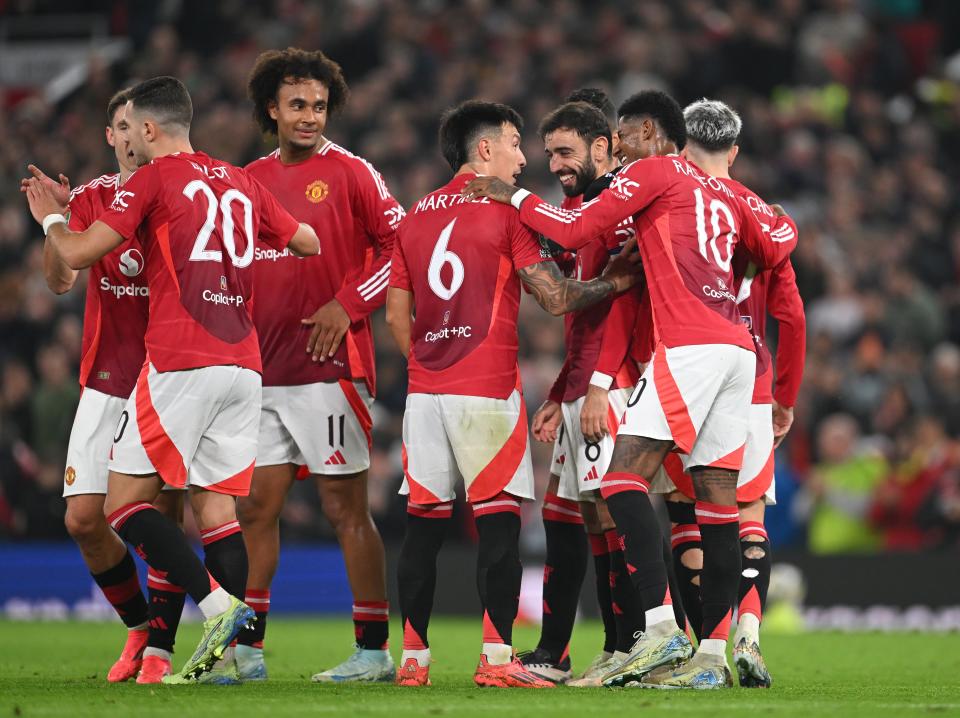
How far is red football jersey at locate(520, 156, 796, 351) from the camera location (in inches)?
267

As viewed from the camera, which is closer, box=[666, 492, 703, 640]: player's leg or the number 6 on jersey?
the number 6 on jersey

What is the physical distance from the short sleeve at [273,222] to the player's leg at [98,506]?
1123 millimetres

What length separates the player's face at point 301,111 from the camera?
25.7 ft

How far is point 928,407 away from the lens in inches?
551

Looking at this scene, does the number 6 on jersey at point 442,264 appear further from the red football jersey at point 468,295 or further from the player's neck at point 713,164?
the player's neck at point 713,164

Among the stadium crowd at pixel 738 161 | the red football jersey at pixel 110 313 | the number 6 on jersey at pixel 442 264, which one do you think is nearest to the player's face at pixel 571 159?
the number 6 on jersey at pixel 442 264

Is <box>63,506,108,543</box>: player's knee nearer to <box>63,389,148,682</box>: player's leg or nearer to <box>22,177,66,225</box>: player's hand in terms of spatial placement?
<box>63,389,148,682</box>: player's leg

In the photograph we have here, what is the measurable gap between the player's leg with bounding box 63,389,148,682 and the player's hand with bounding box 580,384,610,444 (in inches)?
89.5

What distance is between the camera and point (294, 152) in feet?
26.0

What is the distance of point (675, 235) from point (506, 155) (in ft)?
3.41

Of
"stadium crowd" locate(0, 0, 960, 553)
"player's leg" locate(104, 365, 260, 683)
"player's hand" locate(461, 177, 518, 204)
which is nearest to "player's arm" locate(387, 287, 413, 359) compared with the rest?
"player's hand" locate(461, 177, 518, 204)

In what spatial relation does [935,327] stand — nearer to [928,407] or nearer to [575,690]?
[928,407]

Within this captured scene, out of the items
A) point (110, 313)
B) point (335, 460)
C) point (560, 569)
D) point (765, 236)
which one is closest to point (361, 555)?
point (335, 460)

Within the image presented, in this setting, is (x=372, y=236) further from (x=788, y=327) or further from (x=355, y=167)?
(x=788, y=327)
